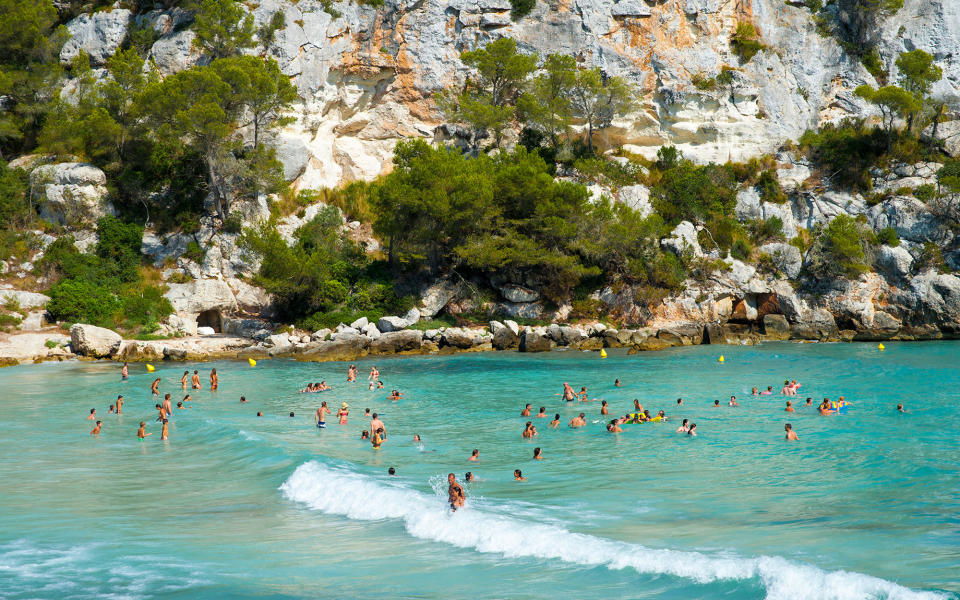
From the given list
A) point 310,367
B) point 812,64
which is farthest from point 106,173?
point 812,64

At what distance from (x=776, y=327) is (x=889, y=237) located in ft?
35.0

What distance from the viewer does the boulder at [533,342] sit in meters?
38.3

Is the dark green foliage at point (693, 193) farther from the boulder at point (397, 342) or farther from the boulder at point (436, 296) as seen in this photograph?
the boulder at point (397, 342)

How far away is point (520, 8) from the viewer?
56.4 m

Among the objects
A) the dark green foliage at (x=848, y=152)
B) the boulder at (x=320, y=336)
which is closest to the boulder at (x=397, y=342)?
the boulder at (x=320, y=336)

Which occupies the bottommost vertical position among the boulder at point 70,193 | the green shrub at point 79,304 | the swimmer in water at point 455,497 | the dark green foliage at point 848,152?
the swimmer in water at point 455,497

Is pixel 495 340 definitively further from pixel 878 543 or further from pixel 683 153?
pixel 878 543

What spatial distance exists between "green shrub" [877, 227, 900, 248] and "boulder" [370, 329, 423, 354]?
105ft

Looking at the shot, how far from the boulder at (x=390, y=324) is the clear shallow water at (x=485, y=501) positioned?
13846mm

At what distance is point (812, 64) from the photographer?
5706cm

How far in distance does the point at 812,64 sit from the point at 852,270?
23376 mm

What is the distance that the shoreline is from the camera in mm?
34781

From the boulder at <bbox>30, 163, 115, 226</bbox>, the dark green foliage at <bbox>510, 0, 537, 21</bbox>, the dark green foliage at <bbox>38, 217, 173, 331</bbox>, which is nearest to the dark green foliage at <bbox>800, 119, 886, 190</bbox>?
the dark green foliage at <bbox>510, 0, 537, 21</bbox>

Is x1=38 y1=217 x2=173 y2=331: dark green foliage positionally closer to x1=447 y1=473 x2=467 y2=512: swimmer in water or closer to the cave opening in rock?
the cave opening in rock
